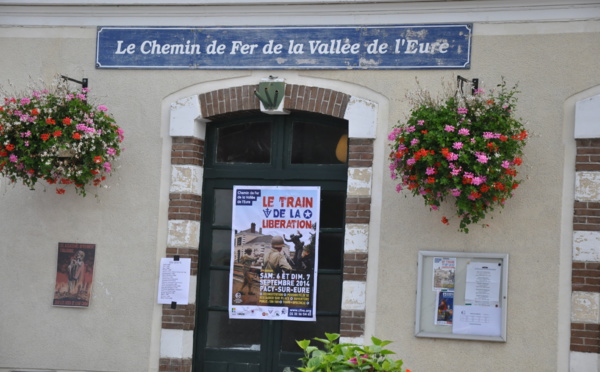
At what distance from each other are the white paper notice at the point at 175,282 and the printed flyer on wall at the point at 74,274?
0.69m

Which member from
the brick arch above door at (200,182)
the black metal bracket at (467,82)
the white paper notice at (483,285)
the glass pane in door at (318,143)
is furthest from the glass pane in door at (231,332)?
the black metal bracket at (467,82)

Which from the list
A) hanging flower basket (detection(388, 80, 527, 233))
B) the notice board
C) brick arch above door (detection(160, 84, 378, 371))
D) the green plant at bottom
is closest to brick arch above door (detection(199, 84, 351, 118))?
brick arch above door (detection(160, 84, 378, 371))

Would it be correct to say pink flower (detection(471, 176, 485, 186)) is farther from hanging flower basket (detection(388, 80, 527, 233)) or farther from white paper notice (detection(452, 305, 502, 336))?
white paper notice (detection(452, 305, 502, 336))

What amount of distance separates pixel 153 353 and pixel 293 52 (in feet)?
9.74

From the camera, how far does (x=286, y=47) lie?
884cm

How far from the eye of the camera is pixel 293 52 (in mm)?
8820

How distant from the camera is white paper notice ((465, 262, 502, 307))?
26.7 ft

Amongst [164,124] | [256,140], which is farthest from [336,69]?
[164,124]

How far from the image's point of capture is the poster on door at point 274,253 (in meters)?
8.86

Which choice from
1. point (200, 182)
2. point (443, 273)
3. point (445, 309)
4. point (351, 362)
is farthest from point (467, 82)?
point (351, 362)

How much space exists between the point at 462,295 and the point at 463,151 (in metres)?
1.30

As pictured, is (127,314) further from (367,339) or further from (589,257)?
(589,257)

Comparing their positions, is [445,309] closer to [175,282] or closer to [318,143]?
[318,143]

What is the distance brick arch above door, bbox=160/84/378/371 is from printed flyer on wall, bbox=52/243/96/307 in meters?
0.76
